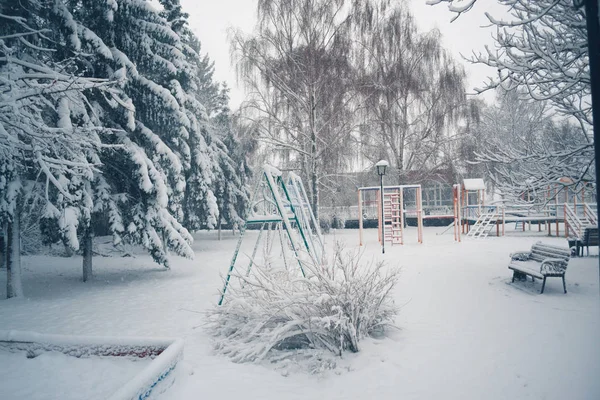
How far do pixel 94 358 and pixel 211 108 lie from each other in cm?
1933

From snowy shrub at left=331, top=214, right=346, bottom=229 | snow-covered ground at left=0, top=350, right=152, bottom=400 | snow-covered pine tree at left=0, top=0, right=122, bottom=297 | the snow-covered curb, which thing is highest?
snow-covered pine tree at left=0, top=0, right=122, bottom=297

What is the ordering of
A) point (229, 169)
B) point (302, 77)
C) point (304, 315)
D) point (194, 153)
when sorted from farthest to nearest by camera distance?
1. point (229, 169)
2. point (302, 77)
3. point (194, 153)
4. point (304, 315)

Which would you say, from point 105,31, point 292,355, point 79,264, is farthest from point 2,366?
point 79,264

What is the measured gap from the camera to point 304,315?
13.4 feet

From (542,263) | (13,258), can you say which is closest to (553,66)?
(542,263)

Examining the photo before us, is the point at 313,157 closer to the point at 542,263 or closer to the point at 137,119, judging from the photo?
the point at 137,119

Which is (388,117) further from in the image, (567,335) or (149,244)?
(567,335)

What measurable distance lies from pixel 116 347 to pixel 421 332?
3464mm

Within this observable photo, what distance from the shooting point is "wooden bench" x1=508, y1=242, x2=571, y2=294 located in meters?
6.20

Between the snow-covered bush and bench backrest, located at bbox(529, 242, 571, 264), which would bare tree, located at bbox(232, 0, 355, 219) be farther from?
the snow-covered bush

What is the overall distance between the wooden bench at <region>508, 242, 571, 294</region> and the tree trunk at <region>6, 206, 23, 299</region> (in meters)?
9.71

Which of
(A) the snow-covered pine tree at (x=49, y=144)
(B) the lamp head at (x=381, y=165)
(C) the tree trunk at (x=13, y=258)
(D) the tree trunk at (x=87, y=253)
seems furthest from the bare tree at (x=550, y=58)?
(C) the tree trunk at (x=13, y=258)

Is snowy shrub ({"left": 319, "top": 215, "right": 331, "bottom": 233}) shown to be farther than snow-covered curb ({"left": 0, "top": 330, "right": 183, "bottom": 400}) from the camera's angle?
Yes

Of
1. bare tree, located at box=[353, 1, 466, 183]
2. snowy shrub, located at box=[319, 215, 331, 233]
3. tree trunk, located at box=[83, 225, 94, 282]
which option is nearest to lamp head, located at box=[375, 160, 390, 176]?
bare tree, located at box=[353, 1, 466, 183]
